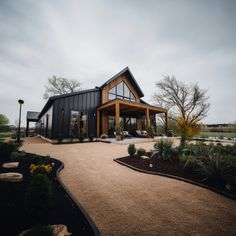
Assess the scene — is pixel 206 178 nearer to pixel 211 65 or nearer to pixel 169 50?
pixel 169 50

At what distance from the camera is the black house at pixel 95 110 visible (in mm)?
10008

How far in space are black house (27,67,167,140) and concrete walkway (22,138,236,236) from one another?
23.4ft

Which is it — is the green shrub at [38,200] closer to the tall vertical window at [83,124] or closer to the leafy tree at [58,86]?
the tall vertical window at [83,124]

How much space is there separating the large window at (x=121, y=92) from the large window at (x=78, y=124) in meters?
4.35

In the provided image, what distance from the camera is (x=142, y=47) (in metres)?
8.82

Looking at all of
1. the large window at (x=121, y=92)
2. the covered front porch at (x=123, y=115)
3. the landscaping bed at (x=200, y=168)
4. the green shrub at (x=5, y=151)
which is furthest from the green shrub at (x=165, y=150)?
the large window at (x=121, y=92)

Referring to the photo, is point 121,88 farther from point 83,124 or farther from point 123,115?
point 83,124

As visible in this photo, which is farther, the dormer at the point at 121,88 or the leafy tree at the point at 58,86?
the leafy tree at the point at 58,86

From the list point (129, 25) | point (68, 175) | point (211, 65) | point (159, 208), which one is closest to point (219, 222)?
point (159, 208)

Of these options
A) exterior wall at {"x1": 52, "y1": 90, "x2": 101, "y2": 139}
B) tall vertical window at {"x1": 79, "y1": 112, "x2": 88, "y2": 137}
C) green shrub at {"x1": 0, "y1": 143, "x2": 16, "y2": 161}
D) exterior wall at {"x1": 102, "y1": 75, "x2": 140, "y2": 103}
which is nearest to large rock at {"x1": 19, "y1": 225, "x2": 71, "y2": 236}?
green shrub at {"x1": 0, "y1": 143, "x2": 16, "y2": 161}

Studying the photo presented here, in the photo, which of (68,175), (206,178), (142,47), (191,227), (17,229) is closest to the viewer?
(17,229)

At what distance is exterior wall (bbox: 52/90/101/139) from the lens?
32.6 ft

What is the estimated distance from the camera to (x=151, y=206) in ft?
6.39

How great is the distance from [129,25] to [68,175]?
830cm
